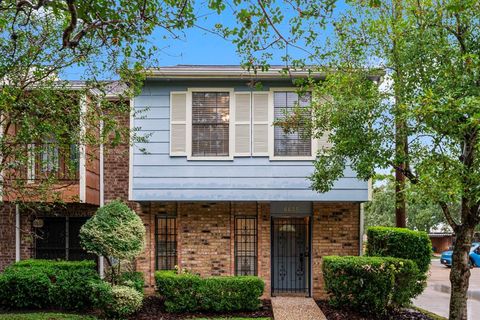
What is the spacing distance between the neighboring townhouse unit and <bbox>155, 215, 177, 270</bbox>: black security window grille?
1.0 inches

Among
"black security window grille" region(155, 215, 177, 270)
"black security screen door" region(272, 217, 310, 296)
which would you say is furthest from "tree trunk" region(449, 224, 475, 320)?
"black security window grille" region(155, 215, 177, 270)

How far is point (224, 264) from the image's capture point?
1053 centimetres

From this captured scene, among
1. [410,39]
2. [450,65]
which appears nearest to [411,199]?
[450,65]

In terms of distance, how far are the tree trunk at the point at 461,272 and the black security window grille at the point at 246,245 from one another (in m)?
4.56

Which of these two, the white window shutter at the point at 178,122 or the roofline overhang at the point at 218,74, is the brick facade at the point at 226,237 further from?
the roofline overhang at the point at 218,74

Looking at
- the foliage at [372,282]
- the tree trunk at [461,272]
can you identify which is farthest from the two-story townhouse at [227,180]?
the tree trunk at [461,272]

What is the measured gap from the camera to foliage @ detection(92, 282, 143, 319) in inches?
331

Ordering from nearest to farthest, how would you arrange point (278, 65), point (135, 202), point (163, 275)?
1. point (163, 275)
2. point (278, 65)
3. point (135, 202)

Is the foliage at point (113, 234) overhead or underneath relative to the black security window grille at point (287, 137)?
underneath

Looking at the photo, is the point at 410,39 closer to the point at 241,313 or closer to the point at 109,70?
the point at 109,70

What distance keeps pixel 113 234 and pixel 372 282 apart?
534cm

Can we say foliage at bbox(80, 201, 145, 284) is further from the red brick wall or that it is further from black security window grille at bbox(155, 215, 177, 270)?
the red brick wall

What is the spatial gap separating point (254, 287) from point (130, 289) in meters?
2.60

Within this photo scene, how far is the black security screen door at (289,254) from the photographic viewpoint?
1088cm
